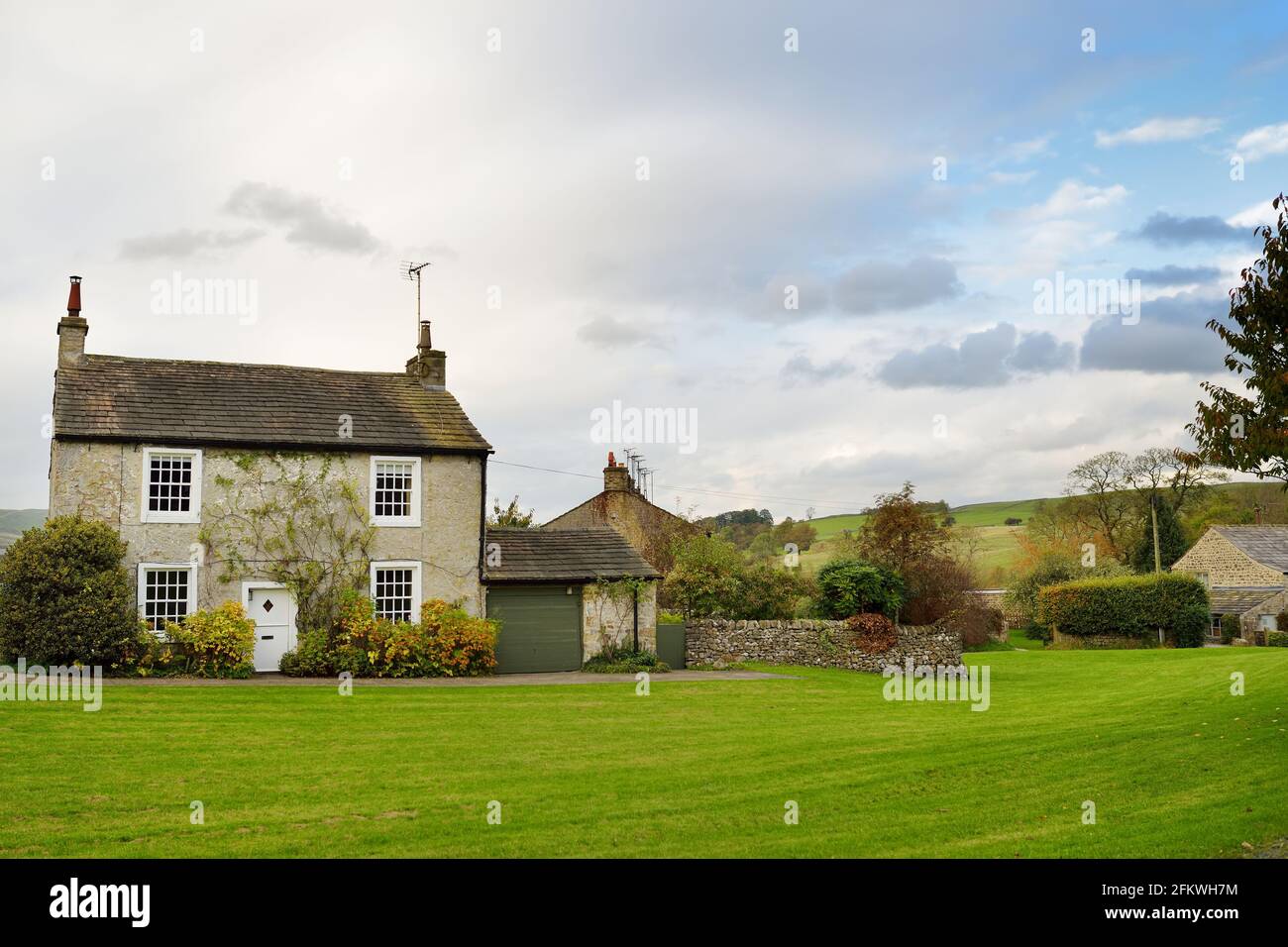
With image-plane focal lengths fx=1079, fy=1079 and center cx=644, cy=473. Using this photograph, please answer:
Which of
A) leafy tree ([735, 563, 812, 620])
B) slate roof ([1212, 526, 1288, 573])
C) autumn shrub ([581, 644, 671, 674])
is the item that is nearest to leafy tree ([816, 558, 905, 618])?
leafy tree ([735, 563, 812, 620])

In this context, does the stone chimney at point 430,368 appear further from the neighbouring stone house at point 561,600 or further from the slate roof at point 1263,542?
the slate roof at point 1263,542

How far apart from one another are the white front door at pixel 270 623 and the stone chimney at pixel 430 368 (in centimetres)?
754

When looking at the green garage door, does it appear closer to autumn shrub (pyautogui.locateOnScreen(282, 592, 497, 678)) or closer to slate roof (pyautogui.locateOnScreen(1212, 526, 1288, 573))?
autumn shrub (pyautogui.locateOnScreen(282, 592, 497, 678))

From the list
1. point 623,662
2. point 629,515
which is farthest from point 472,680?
point 629,515

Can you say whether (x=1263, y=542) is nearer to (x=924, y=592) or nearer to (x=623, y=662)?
(x=924, y=592)

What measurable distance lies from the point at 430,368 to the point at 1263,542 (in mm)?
51424

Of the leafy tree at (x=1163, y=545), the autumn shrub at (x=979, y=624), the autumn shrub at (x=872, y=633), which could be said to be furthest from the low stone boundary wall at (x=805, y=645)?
the leafy tree at (x=1163, y=545)

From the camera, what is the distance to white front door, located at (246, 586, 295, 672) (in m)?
26.9

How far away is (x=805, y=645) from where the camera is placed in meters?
33.4

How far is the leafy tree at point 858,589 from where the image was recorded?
33.4 metres

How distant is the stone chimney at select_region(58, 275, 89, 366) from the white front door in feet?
24.6
